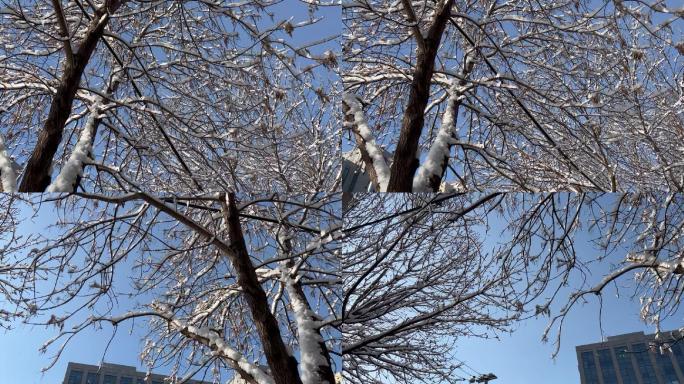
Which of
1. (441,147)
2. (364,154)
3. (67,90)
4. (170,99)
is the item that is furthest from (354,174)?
(67,90)

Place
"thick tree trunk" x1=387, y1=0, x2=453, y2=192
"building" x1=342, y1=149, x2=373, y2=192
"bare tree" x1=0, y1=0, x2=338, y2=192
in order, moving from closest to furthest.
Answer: "building" x1=342, y1=149, x2=373, y2=192
"bare tree" x1=0, y1=0, x2=338, y2=192
"thick tree trunk" x1=387, y1=0, x2=453, y2=192

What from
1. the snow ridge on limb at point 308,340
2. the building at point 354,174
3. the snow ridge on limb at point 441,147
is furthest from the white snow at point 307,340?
the snow ridge on limb at point 441,147

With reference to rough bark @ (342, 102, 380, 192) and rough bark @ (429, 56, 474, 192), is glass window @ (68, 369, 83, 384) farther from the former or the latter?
rough bark @ (429, 56, 474, 192)

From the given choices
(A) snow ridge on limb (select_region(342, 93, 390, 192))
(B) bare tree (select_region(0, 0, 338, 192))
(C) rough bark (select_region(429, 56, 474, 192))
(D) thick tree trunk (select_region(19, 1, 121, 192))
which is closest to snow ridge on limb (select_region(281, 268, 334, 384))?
(B) bare tree (select_region(0, 0, 338, 192))

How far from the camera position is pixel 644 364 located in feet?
7.47

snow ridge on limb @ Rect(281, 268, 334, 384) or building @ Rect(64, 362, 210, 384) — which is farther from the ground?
snow ridge on limb @ Rect(281, 268, 334, 384)

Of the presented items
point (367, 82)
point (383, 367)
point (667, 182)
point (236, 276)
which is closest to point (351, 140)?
point (367, 82)

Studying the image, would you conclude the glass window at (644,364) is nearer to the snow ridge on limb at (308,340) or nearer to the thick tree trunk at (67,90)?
the snow ridge on limb at (308,340)

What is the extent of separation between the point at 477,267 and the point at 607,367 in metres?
0.58

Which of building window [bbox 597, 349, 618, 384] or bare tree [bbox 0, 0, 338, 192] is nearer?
building window [bbox 597, 349, 618, 384]

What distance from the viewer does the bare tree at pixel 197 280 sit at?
93.7 inches

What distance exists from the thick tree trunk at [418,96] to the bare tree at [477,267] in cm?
41

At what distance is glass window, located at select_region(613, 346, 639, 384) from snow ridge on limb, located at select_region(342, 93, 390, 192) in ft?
3.82

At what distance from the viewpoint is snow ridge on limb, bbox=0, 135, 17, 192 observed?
2738 mm
